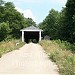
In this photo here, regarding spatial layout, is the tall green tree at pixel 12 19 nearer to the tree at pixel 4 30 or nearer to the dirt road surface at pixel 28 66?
the tree at pixel 4 30

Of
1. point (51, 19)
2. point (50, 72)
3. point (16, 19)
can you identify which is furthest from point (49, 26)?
point (50, 72)

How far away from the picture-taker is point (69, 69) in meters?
13.1

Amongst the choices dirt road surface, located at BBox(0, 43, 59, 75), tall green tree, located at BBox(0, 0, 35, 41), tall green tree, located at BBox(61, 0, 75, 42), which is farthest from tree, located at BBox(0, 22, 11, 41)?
dirt road surface, located at BBox(0, 43, 59, 75)

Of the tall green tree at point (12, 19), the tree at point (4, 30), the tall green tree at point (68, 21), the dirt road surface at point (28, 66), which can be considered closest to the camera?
the dirt road surface at point (28, 66)

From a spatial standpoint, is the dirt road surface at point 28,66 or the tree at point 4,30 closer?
the dirt road surface at point 28,66

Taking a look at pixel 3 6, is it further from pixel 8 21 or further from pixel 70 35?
pixel 70 35

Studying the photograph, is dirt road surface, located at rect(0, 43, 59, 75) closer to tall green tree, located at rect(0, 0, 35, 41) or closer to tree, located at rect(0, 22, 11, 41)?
tree, located at rect(0, 22, 11, 41)

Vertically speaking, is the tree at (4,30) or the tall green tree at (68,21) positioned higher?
the tall green tree at (68,21)

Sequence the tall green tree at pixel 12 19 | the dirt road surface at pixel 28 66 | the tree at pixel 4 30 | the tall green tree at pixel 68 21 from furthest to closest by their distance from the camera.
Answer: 1. the tall green tree at pixel 12 19
2. the tree at pixel 4 30
3. the tall green tree at pixel 68 21
4. the dirt road surface at pixel 28 66

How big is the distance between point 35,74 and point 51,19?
91744 mm

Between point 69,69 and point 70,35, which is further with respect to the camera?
point 70,35

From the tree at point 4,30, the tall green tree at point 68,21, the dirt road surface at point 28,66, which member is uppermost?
the dirt road surface at point 28,66

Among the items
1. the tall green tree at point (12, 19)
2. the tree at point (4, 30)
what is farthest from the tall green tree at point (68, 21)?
the tall green tree at point (12, 19)

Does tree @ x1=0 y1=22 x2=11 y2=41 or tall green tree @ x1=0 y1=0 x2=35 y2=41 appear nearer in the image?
tree @ x1=0 y1=22 x2=11 y2=41
